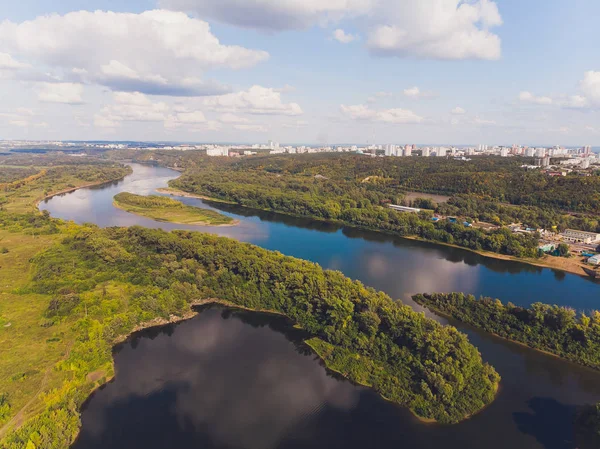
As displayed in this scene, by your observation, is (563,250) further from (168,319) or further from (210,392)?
(168,319)

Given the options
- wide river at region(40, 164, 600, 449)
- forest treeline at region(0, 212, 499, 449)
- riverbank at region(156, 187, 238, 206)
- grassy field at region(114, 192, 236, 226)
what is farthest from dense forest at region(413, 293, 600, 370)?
riverbank at region(156, 187, 238, 206)

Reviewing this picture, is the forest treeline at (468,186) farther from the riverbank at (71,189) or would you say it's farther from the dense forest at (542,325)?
the riverbank at (71,189)

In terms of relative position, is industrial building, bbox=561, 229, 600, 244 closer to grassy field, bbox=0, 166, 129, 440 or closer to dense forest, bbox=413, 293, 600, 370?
dense forest, bbox=413, 293, 600, 370

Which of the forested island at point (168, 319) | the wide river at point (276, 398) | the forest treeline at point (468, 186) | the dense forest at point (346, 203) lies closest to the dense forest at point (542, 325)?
the wide river at point (276, 398)

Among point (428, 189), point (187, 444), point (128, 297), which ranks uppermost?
point (428, 189)

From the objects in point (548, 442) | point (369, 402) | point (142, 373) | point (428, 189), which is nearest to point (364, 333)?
point (369, 402)

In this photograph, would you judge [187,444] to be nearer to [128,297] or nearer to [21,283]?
[128,297]

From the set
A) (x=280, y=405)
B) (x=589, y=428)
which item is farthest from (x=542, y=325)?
(x=280, y=405)
